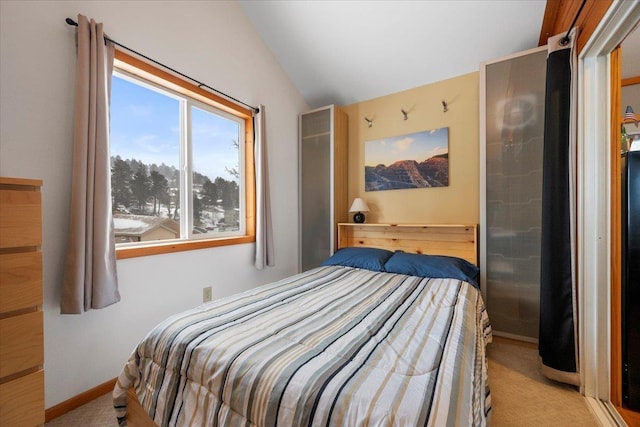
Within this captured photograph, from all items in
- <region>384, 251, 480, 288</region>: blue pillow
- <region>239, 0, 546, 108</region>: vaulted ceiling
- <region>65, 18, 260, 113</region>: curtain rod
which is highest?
<region>239, 0, 546, 108</region>: vaulted ceiling

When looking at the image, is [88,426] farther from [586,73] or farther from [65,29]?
[586,73]

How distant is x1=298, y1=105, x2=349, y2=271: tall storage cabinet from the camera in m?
3.11

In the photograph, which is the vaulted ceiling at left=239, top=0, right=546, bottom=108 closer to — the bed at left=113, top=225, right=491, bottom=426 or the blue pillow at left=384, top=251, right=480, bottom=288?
the blue pillow at left=384, top=251, right=480, bottom=288

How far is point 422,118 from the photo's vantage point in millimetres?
2854

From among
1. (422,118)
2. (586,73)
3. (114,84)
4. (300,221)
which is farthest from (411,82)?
(114,84)

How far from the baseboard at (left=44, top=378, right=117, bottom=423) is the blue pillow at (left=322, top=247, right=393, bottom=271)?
1825mm

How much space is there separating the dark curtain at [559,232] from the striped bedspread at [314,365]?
562mm

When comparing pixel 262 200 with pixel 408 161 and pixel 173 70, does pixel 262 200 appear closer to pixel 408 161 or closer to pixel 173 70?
pixel 173 70

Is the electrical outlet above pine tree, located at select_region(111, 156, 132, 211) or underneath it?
underneath

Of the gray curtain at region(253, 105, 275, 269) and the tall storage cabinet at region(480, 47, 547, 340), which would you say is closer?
the tall storage cabinet at region(480, 47, 547, 340)

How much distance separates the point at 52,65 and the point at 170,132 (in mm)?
788

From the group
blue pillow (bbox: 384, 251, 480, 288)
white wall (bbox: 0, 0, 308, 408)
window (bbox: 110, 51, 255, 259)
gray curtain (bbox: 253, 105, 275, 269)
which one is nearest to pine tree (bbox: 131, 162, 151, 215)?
window (bbox: 110, 51, 255, 259)

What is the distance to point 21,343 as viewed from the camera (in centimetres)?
105

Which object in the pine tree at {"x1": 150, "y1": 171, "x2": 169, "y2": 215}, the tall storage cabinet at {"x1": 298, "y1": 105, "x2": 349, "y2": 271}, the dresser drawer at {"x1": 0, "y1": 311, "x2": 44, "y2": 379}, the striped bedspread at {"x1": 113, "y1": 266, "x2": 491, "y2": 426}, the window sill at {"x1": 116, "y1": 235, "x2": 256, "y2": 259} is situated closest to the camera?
the striped bedspread at {"x1": 113, "y1": 266, "x2": 491, "y2": 426}
